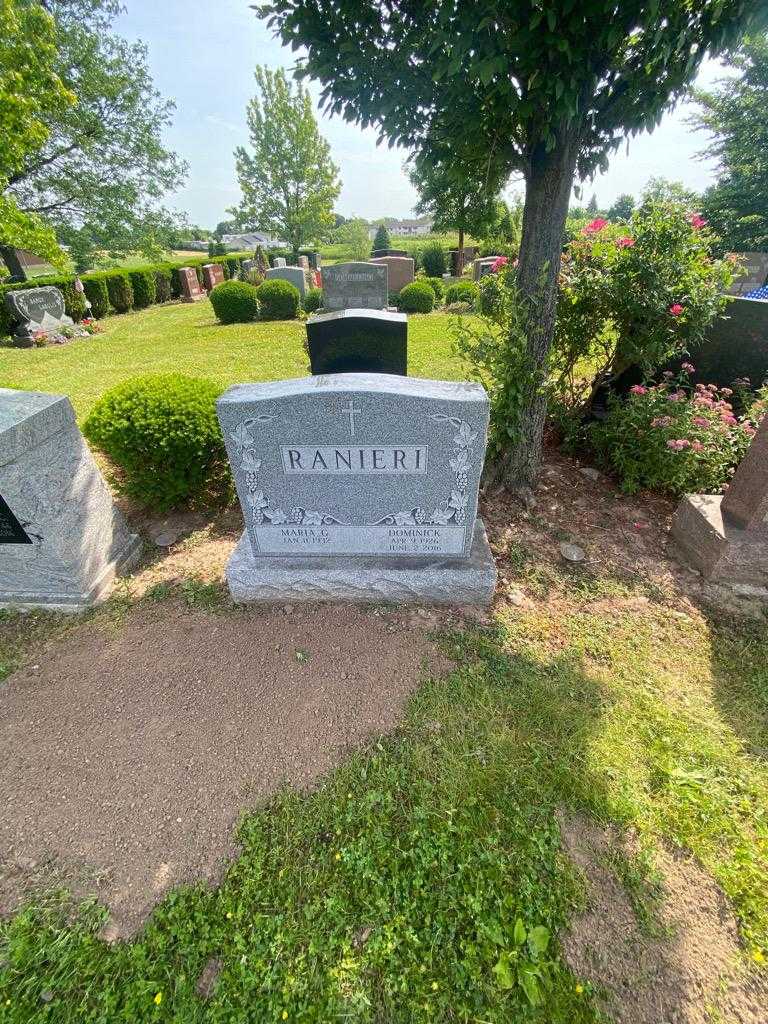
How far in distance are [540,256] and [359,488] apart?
2264 mm

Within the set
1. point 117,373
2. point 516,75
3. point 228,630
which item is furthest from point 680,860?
point 117,373

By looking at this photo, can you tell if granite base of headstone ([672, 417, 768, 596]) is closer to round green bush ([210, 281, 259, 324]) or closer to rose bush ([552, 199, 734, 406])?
rose bush ([552, 199, 734, 406])

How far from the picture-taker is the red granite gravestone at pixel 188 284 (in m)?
18.7

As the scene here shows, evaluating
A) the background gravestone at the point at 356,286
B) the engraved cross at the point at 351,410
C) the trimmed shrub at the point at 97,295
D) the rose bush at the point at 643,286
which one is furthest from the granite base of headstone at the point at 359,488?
the trimmed shrub at the point at 97,295

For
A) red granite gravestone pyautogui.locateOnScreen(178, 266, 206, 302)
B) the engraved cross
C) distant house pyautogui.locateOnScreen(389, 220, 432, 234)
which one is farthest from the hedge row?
distant house pyautogui.locateOnScreen(389, 220, 432, 234)

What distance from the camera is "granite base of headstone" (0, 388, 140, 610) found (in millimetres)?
2707

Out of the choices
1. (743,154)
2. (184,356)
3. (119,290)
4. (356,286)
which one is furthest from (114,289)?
(743,154)

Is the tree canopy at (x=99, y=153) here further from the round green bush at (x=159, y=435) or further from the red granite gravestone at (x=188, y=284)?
the round green bush at (x=159, y=435)

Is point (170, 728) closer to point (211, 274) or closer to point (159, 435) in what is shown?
point (159, 435)

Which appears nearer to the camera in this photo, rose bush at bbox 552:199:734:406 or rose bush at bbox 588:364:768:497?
rose bush at bbox 588:364:768:497

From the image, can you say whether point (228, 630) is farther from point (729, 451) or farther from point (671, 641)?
point (729, 451)

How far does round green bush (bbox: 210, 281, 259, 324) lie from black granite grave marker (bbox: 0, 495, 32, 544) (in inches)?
471

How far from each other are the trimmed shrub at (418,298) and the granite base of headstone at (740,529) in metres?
12.6

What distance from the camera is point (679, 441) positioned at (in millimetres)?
3775
